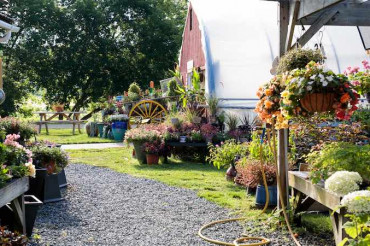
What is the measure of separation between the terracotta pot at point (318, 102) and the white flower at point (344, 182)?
56cm

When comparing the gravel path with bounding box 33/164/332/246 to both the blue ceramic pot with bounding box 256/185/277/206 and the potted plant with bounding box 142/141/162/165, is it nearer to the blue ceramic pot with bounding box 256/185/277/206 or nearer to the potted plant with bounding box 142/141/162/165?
the blue ceramic pot with bounding box 256/185/277/206

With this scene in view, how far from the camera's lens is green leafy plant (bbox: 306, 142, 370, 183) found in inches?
163

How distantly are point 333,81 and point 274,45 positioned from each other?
801 cm

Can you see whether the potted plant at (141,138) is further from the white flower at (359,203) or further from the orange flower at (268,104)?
the white flower at (359,203)

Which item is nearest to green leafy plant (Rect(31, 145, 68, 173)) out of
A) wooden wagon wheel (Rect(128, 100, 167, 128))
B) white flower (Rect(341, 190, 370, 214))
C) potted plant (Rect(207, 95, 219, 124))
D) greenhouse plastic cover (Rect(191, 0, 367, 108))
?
white flower (Rect(341, 190, 370, 214))

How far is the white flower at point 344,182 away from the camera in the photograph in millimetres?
3714

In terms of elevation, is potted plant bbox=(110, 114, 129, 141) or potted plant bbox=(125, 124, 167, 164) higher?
potted plant bbox=(110, 114, 129, 141)

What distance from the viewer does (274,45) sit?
11820 millimetres

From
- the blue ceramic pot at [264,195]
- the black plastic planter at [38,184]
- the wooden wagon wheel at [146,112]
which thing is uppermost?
the wooden wagon wheel at [146,112]

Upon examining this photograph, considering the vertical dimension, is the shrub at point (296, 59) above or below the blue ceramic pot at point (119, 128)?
above

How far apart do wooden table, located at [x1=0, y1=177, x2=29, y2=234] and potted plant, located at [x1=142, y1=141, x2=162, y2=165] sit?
5.18 meters

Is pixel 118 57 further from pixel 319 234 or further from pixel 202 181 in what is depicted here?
pixel 319 234

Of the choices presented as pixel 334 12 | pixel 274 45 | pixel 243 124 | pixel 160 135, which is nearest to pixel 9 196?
pixel 334 12

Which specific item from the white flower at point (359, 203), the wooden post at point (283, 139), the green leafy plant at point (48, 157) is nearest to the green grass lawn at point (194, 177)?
the wooden post at point (283, 139)
